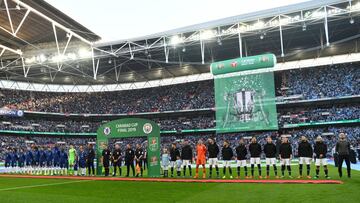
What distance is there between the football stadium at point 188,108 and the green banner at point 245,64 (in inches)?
4.7

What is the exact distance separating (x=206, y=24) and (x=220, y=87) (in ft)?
21.5

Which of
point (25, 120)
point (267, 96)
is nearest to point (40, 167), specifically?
point (267, 96)

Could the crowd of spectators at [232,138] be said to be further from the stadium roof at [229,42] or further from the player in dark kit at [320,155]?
the player in dark kit at [320,155]

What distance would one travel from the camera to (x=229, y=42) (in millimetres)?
37312

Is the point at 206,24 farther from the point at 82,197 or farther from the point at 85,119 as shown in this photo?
the point at 85,119

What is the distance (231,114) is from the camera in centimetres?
2834

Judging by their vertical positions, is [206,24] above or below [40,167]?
above

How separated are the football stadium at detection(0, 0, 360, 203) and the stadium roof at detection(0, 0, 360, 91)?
→ 15 centimetres

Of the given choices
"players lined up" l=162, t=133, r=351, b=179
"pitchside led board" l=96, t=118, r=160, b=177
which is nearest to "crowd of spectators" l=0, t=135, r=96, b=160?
"pitchside led board" l=96, t=118, r=160, b=177

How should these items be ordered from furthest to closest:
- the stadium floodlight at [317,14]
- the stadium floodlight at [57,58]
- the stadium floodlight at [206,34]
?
1. the stadium floodlight at [57,58]
2. the stadium floodlight at [206,34]
3. the stadium floodlight at [317,14]

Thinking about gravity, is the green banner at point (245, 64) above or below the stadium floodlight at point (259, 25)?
below

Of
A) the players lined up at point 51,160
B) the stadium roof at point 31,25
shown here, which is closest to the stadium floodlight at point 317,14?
the stadium roof at point 31,25

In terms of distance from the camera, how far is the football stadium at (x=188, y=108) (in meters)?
13.5

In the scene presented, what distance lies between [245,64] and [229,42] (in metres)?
9.05
